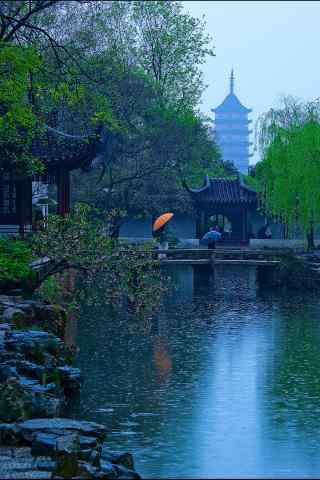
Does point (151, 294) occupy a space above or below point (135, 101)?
below

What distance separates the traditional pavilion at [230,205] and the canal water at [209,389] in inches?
903

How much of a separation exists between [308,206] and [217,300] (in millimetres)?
11894

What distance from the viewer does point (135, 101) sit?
1960 inches

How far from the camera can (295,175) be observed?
4719cm

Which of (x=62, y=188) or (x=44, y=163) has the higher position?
(x=44, y=163)

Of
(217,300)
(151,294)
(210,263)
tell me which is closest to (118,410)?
(151,294)

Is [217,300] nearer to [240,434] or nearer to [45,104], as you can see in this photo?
[45,104]

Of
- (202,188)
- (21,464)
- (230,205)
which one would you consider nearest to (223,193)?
(230,205)

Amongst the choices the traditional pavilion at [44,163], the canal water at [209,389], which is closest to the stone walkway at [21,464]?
the canal water at [209,389]

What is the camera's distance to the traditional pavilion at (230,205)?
57.0 metres

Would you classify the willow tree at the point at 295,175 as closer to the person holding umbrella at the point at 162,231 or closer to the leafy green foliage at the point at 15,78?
the person holding umbrella at the point at 162,231

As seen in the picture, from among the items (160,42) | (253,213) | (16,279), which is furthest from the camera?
(253,213)

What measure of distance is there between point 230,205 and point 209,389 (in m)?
38.2

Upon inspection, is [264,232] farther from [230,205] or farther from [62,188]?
[62,188]
